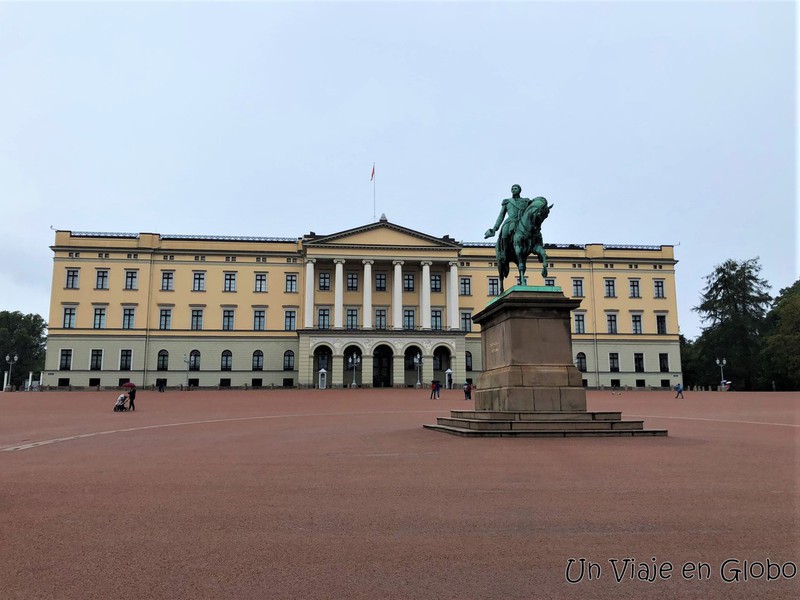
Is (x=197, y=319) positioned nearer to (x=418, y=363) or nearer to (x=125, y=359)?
(x=125, y=359)

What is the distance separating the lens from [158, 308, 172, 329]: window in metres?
65.7

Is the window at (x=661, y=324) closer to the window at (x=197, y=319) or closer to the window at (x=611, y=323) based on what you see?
the window at (x=611, y=323)

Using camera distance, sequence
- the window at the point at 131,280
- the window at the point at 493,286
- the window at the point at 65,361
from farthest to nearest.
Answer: the window at the point at 493,286, the window at the point at 131,280, the window at the point at 65,361

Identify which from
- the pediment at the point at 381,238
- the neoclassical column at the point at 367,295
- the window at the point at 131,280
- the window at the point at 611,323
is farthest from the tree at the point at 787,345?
the window at the point at 131,280

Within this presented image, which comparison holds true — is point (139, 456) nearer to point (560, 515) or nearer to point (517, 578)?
point (560, 515)

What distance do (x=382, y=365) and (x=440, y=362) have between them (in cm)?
621

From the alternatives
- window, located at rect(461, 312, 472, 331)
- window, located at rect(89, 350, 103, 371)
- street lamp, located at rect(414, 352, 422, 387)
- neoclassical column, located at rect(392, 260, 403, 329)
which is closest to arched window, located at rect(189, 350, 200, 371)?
window, located at rect(89, 350, 103, 371)

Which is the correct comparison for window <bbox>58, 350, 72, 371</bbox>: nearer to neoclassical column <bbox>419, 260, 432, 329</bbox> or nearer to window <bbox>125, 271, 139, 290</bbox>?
window <bbox>125, 271, 139, 290</bbox>

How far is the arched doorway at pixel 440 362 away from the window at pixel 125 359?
31482mm

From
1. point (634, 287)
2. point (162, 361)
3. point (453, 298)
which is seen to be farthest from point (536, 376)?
point (634, 287)

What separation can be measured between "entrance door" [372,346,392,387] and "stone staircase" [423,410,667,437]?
52085mm

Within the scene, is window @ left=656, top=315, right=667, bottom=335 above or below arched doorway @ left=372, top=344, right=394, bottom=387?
above

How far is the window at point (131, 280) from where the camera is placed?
65.6m

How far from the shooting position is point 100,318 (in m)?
64.8
